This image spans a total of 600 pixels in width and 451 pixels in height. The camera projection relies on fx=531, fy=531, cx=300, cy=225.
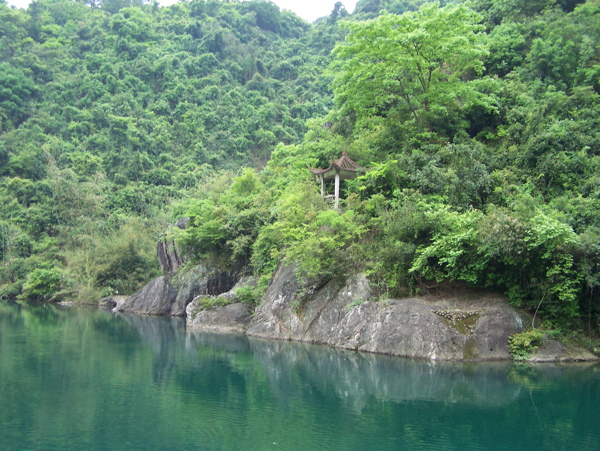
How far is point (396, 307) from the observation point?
1858cm

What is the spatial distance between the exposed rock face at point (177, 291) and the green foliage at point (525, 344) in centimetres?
1759

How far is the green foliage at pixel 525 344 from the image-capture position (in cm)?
1683

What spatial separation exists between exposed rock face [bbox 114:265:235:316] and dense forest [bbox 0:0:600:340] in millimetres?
1065

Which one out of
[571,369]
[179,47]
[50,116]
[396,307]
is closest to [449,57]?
[396,307]

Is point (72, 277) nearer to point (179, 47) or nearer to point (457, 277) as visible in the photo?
point (457, 277)

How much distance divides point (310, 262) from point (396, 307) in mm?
4424

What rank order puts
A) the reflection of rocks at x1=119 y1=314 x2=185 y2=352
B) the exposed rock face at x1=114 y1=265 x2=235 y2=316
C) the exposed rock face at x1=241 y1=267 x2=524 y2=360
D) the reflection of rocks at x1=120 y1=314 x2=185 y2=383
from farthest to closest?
the exposed rock face at x1=114 y1=265 x2=235 y2=316, the reflection of rocks at x1=119 y1=314 x2=185 y2=352, the exposed rock face at x1=241 y1=267 x2=524 y2=360, the reflection of rocks at x1=120 y1=314 x2=185 y2=383

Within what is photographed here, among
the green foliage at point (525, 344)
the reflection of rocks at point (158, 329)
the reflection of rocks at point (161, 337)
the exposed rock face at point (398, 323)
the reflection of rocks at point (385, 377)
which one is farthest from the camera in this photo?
the reflection of rocks at point (158, 329)

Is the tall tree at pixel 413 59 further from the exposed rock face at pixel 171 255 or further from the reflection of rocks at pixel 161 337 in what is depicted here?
the exposed rock face at pixel 171 255

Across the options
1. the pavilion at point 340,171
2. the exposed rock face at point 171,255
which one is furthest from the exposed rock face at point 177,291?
the pavilion at point 340,171

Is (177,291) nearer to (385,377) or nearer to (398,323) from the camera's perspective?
(398,323)

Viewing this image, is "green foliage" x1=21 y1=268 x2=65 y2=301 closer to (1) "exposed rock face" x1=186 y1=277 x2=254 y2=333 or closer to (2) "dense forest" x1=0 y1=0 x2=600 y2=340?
(2) "dense forest" x1=0 y1=0 x2=600 y2=340

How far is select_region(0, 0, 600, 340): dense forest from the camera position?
18.2 metres

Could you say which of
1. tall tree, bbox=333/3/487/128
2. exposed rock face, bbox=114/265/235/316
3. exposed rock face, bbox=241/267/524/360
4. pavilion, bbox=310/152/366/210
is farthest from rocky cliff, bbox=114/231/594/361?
tall tree, bbox=333/3/487/128
